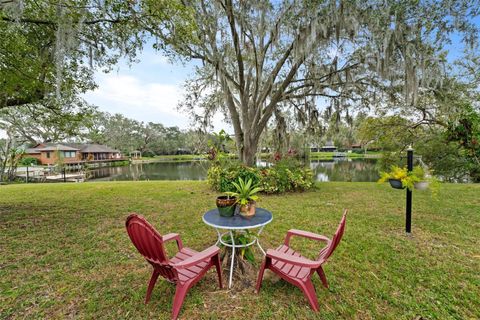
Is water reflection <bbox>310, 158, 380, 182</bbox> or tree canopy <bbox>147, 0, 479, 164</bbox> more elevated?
tree canopy <bbox>147, 0, 479, 164</bbox>

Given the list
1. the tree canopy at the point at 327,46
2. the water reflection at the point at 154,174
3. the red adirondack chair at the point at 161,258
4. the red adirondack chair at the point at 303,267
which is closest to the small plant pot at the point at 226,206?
the red adirondack chair at the point at 161,258

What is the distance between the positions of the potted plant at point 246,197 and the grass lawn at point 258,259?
0.66 meters

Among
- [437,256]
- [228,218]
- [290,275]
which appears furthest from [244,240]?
[437,256]

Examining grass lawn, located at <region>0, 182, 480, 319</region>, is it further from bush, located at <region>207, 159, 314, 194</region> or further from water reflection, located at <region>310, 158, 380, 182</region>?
water reflection, located at <region>310, 158, 380, 182</region>

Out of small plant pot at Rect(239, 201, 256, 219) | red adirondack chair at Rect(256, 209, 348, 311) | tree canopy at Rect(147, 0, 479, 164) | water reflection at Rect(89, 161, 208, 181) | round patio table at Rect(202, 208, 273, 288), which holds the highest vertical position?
tree canopy at Rect(147, 0, 479, 164)

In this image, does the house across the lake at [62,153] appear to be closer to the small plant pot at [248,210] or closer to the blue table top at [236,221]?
the blue table top at [236,221]

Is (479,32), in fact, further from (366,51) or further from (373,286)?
(373,286)

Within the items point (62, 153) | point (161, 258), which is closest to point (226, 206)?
point (161, 258)

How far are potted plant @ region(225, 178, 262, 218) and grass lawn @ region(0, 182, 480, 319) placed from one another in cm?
66

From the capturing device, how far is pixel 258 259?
234 cm

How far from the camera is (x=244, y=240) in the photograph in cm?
201

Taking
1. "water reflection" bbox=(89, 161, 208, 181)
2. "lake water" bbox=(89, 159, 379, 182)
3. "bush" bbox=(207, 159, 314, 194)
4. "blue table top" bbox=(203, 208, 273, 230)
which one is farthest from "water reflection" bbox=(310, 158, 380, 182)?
"blue table top" bbox=(203, 208, 273, 230)

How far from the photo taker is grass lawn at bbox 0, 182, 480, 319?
5.31 ft

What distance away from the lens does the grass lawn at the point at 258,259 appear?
1617 millimetres
